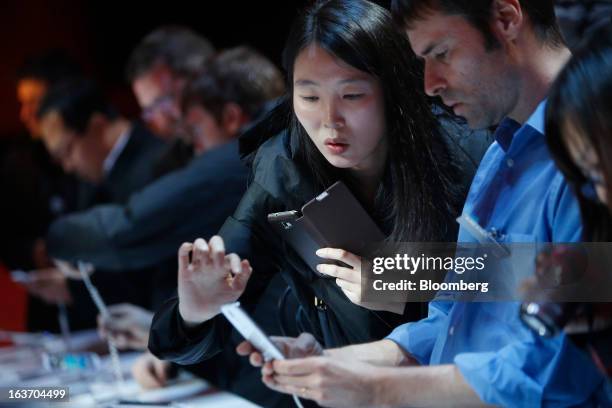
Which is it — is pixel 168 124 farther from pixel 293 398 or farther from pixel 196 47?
pixel 293 398

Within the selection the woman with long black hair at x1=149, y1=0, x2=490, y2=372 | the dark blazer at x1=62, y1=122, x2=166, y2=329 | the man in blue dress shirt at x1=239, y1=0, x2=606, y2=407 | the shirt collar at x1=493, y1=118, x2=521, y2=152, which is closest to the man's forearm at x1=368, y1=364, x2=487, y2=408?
the man in blue dress shirt at x1=239, y1=0, x2=606, y2=407

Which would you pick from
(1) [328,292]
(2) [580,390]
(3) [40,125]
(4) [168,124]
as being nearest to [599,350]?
(2) [580,390]

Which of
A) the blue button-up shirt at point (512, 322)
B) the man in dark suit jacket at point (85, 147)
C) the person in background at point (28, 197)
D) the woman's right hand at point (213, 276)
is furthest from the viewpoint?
the person in background at point (28, 197)

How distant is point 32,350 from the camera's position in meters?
3.54

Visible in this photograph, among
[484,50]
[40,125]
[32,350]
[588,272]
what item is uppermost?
[484,50]

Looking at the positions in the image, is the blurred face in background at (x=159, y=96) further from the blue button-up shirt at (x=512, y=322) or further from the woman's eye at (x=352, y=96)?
the blue button-up shirt at (x=512, y=322)

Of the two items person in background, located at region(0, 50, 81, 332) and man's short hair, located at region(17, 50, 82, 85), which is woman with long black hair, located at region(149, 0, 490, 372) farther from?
person in background, located at region(0, 50, 81, 332)

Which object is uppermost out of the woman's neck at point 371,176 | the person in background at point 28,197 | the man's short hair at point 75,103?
the woman's neck at point 371,176

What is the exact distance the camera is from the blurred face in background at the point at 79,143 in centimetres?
380

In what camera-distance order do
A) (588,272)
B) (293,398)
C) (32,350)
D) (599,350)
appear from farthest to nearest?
(32,350) < (293,398) < (588,272) < (599,350)

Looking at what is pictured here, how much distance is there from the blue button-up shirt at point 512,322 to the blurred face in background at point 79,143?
2294 millimetres

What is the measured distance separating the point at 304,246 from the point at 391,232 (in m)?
0.17

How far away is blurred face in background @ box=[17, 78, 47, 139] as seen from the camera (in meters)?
3.85

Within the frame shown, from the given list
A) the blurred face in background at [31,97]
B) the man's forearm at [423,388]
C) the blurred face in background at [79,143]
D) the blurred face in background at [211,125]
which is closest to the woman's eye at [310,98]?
the man's forearm at [423,388]
